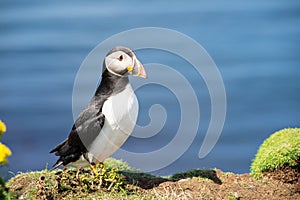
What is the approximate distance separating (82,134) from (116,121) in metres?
0.33

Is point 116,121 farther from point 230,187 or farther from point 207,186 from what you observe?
point 230,187

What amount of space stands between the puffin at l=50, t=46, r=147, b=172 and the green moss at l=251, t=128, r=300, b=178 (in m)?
1.38

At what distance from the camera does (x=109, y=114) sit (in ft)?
15.2

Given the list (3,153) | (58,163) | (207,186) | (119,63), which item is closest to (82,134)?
(58,163)

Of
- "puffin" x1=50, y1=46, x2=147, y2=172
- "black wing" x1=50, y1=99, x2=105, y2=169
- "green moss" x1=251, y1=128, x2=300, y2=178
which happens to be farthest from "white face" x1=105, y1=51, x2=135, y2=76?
"green moss" x1=251, y1=128, x2=300, y2=178

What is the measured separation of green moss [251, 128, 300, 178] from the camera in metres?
5.11

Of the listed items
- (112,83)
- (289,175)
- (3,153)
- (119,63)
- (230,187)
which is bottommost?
(3,153)

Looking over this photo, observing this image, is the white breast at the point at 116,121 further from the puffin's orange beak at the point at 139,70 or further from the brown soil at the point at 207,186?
the brown soil at the point at 207,186

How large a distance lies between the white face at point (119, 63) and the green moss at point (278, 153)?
5.27 ft

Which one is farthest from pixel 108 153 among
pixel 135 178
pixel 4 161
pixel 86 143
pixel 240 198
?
pixel 4 161

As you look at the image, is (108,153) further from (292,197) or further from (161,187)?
(292,197)

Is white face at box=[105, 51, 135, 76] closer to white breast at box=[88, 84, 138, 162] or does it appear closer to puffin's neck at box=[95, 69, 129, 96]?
puffin's neck at box=[95, 69, 129, 96]

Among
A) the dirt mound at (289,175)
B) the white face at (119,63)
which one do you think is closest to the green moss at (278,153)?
the dirt mound at (289,175)

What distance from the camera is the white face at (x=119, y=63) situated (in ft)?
15.3
